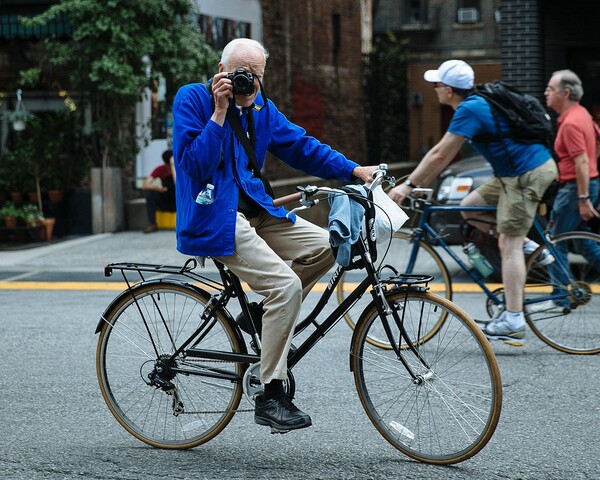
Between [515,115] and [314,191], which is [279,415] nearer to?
[314,191]

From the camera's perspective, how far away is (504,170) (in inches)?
278

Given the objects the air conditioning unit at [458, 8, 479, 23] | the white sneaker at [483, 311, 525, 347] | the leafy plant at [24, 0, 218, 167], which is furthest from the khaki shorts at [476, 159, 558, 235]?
the air conditioning unit at [458, 8, 479, 23]

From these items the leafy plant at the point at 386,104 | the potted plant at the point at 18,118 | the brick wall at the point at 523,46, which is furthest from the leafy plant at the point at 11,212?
the leafy plant at the point at 386,104

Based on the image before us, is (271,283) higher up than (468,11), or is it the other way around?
(468,11)

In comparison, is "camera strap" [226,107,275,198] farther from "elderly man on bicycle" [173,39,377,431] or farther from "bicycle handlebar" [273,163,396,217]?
"bicycle handlebar" [273,163,396,217]

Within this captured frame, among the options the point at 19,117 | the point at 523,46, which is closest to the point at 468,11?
the point at 523,46

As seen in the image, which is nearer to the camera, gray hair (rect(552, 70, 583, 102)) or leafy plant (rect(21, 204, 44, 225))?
gray hair (rect(552, 70, 583, 102))

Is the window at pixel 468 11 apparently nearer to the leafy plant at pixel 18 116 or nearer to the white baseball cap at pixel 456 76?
the leafy plant at pixel 18 116

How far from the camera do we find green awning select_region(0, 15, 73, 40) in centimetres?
1587

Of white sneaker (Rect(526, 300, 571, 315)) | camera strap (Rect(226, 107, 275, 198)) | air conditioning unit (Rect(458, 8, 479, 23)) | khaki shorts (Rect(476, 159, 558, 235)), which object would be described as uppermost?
air conditioning unit (Rect(458, 8, 479, 23))

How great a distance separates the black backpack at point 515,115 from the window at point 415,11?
35.3 metres

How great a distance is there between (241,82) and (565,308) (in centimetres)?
357

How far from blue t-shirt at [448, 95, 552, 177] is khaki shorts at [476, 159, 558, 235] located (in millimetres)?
46

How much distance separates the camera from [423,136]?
40312 mm
